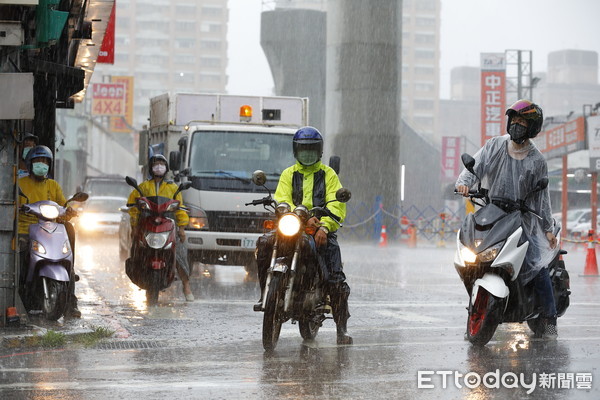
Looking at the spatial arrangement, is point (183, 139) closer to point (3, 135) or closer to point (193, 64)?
point (3, 135)

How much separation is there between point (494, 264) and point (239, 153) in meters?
8.49

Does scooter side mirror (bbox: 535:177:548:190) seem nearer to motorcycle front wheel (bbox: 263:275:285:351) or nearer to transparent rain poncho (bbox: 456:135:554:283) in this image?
transparent rain poncho (bbox: 456:135:554:283)

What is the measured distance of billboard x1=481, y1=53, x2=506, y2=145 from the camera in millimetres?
48438

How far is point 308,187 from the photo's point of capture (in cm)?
925

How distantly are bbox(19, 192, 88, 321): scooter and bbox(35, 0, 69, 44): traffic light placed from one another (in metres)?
1.58

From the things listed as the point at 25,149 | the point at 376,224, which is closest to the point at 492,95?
the point at 376,224

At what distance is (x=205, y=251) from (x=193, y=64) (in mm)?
147602

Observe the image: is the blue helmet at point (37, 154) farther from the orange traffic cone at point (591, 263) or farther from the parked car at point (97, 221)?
the parked car at point (97, 221)

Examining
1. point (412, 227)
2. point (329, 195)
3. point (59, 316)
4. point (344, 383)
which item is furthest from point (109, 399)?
point (412, 227)

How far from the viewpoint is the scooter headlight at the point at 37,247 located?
34.4 feet

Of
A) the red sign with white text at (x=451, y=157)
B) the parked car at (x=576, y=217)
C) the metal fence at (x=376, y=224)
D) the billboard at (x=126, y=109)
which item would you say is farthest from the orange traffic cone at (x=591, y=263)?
the billboard at (x=126, y=109)

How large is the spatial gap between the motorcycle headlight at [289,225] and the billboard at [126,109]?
70668mm

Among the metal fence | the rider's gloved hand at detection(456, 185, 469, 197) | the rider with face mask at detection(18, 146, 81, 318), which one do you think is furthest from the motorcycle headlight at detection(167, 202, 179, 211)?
the metal fence

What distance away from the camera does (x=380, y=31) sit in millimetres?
39531
